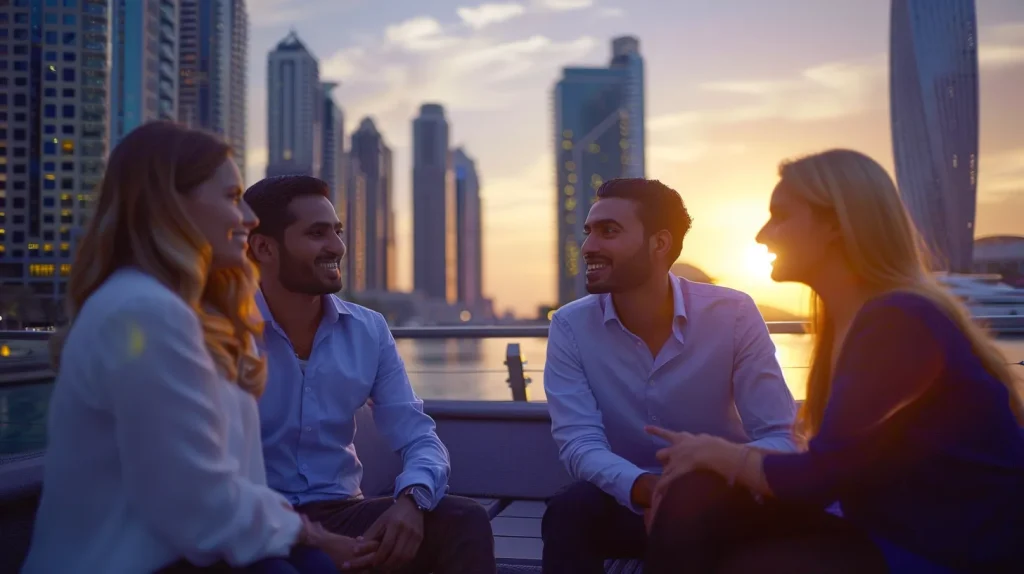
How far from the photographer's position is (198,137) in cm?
135

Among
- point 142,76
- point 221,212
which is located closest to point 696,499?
point 221,212

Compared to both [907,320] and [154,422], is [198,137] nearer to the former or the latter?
[154,422]

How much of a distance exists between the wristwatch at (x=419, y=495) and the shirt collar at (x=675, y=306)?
770 millimetres

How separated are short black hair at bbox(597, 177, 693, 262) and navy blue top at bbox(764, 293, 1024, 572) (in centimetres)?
109

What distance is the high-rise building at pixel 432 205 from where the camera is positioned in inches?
6147

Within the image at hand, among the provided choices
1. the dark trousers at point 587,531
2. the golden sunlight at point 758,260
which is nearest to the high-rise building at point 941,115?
the golden sunlight at point 758,260

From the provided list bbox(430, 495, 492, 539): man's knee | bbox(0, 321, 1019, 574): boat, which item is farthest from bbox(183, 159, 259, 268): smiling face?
bbox(0, 321, 1019, 574): boat

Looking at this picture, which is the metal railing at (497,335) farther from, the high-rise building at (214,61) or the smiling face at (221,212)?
the high-rise building at (214,61)

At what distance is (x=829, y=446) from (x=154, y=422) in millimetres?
1152

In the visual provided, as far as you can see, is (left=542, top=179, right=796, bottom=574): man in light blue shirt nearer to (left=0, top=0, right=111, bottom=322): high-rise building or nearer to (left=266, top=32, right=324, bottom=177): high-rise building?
(left=0, top=0, right=111, bottom=322): high-rise building

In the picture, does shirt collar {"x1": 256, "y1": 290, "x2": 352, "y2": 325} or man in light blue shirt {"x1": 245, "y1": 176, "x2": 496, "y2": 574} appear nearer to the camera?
man in light blue shirt {"x1": 245, "y1": 176, "x2": 496, "y2": 574}

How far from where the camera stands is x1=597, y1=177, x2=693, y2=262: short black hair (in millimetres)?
2393

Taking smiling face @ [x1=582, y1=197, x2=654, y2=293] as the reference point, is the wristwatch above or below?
below

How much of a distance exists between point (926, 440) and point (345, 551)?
1156mm
